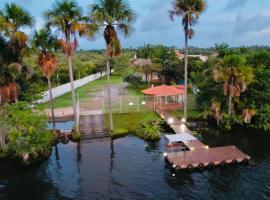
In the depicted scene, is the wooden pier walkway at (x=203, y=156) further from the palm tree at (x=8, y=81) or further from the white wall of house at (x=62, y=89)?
the white wall of house at (x=62, y=89)

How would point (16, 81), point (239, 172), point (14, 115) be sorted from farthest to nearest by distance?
point (16, 81)
point (14, 115)
point (239, 172)

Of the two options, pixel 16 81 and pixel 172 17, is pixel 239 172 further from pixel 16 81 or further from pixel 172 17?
pixel 16 81

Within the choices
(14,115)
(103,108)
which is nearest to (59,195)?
(14,115)

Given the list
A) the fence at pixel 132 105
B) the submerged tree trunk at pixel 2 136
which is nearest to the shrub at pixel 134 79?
the fence at pixel 132 105

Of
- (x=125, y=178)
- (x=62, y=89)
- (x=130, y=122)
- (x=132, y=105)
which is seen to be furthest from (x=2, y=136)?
(x=62, y=89)

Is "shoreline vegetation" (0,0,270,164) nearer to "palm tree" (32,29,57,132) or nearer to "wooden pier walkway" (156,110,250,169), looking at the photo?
"palm tree" (32,29,57,132)

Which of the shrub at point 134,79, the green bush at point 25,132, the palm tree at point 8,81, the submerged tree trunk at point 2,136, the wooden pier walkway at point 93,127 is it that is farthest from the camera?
the shrub at point 134,79
